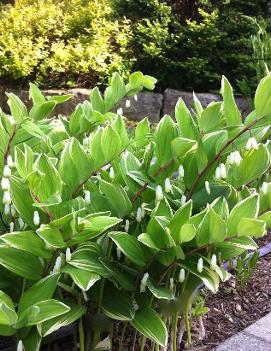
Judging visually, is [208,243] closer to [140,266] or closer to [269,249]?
[140,266]

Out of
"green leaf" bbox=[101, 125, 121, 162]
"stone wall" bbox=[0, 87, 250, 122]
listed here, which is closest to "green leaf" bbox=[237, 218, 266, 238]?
"green leaf" bbox=[101, 125, 121, 162]

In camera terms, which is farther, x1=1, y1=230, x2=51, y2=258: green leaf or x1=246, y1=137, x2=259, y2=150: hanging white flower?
x1=246, y1=137, x2=259, y2=150: hanging white flower

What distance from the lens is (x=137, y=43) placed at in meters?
7.11

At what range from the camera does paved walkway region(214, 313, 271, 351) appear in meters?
2.54

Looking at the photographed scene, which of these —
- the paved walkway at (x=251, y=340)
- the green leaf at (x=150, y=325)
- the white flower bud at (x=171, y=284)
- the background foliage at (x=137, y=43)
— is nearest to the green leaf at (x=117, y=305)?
the green leaf at (x=150, y=325)

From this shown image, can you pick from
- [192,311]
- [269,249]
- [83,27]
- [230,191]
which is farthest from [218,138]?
[83,27]

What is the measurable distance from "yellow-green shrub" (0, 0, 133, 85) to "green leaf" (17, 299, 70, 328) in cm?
525

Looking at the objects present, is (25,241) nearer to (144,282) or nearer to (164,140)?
(144,282)

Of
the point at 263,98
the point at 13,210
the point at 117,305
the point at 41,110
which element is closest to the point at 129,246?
the point at 117,305

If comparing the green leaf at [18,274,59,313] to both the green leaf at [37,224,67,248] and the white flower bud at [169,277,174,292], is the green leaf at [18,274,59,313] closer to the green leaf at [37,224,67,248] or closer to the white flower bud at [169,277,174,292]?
the green leaf at [37,224,67,248]

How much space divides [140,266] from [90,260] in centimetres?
23

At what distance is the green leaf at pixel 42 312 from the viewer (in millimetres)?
1678

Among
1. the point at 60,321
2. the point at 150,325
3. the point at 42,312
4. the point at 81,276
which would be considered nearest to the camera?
the point at 42,312

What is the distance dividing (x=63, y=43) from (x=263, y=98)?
216 inches
